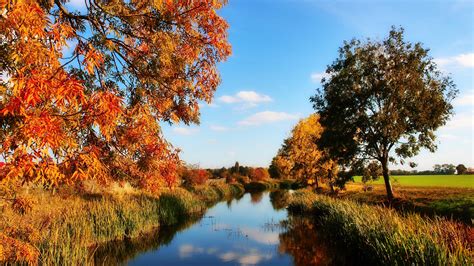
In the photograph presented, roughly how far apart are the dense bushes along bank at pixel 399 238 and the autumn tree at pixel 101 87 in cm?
641

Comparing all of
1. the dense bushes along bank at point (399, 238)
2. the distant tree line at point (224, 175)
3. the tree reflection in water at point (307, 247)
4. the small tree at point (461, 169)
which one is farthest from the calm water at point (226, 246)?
the small tree at point (461, 169)

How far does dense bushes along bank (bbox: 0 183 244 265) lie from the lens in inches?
367

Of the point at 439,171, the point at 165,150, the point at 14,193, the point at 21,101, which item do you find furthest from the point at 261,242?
the point at 439,171

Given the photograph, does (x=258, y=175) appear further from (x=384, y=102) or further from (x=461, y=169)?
(x=384, y=102)

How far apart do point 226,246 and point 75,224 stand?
7.51 meters

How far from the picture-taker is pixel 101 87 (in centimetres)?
980

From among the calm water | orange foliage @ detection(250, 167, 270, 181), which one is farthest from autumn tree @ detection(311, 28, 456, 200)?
orange foliage @ detection(250, 167, 270, 181)

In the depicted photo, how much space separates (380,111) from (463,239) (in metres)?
17.9

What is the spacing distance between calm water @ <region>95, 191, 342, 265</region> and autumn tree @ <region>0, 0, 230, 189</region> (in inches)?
301

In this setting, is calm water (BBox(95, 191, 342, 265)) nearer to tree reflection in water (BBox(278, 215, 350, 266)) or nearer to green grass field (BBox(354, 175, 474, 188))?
tree reflection in water (BBox(278, 215, 350, 266))

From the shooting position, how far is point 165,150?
878cm

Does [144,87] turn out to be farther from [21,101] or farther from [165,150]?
[21,101]

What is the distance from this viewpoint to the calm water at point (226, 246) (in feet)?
50.0

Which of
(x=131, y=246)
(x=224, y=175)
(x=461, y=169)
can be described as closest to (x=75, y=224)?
(x=131, y=246)
